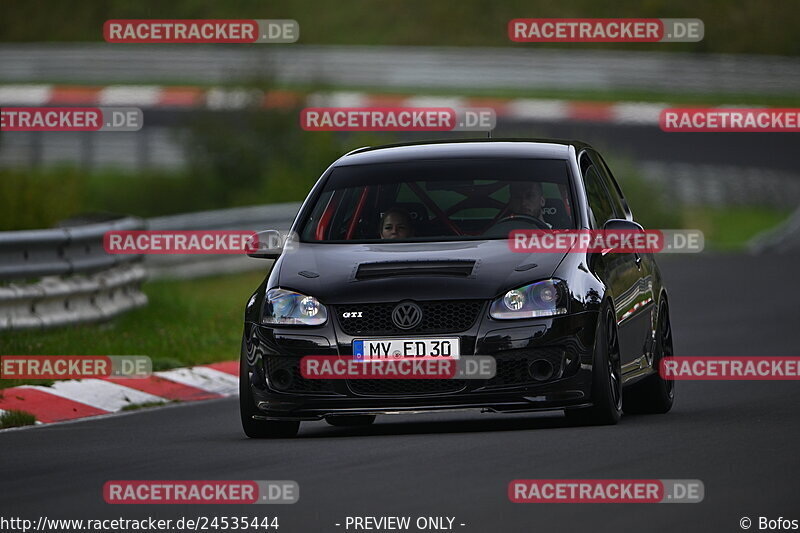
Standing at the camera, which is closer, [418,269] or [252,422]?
[418,269]

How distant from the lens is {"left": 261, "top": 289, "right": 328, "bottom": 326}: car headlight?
1050 cm

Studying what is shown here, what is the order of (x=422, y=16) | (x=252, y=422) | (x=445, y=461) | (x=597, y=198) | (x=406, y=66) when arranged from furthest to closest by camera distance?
(x=422, y=16) < (x=406, y=66) < (x=597, y=198) < (x=252, y=422) < (x=445, y=461)

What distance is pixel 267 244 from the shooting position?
1128 cm

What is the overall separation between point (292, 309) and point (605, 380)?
166 centimetres

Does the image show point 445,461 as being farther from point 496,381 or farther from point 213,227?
point 213,227

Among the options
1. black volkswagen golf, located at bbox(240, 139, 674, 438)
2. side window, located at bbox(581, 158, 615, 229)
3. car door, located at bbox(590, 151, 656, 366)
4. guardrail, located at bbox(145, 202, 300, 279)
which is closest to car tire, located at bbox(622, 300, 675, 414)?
car door, located at bbox(590, 151, 656, 366)

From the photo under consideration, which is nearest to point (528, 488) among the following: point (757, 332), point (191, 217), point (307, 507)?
point (307, 507)

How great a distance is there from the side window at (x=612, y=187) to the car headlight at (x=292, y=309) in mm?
2665

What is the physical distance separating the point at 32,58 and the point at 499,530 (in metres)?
40.0

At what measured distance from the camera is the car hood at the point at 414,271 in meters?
10.4

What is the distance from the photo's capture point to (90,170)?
117 feet

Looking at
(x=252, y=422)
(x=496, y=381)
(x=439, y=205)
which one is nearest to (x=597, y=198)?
(x=439, y=205)

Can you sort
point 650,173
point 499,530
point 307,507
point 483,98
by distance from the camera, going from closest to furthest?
point 499,530
point 307,507
point 650,173
point 483,98

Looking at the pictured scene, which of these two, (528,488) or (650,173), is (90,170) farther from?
(528,488)
